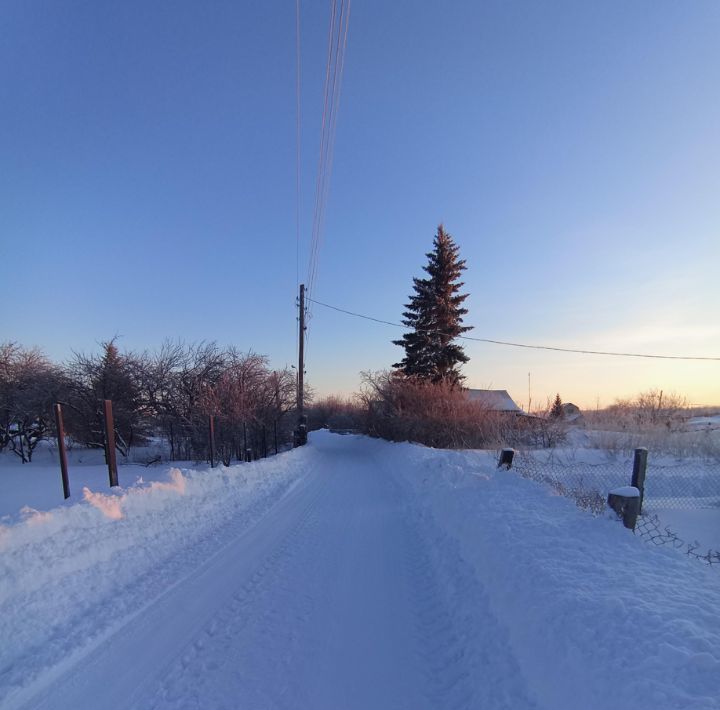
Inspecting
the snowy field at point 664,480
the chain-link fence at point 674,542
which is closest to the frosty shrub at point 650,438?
the snowy field at point 664,480

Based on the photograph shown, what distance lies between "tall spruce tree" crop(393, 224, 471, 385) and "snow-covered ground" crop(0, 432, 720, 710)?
24.3 metres

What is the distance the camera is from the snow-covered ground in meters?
2.93

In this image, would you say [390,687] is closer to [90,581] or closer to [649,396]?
[90,581]

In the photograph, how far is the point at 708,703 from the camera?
2.18m

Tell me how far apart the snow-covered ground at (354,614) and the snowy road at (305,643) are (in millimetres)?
18

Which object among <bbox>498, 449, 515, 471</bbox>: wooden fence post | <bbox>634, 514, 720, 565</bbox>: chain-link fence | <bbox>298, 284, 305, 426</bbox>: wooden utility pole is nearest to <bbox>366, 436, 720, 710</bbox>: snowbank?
<bbox>634, 514, 720, 565</bbox>: chain-link fence

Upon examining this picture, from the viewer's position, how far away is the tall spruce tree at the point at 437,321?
103 feet

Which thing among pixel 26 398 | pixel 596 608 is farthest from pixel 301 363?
pixel 596 608

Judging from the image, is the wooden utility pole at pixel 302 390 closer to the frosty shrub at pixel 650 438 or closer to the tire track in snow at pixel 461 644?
the frosty shrub at pixel 650 438

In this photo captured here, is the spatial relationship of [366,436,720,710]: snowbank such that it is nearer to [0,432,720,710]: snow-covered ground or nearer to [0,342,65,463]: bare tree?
[0,432,720,710]: snow-covered ground

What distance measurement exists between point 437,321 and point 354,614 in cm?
2850

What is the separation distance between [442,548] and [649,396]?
1464 inches

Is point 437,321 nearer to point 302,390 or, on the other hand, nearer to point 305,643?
point 302,390

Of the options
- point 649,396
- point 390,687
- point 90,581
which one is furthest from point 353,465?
point 649,396
